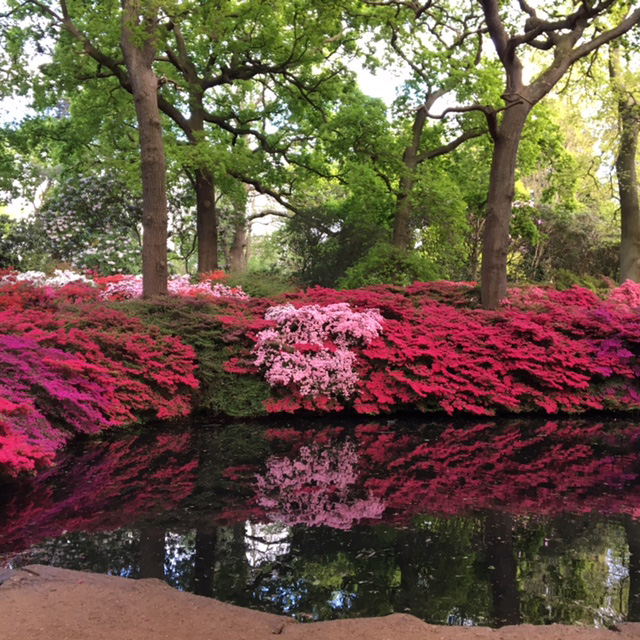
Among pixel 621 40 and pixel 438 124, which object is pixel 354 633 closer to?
pixel 621 40

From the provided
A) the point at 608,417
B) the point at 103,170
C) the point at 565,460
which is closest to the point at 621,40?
the point at 608,417

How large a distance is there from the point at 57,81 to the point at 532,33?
969 centimetres

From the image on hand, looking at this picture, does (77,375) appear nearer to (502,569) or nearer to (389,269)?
(502,569)

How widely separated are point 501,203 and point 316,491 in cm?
609

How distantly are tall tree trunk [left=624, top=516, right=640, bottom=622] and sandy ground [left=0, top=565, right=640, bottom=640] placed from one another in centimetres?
25

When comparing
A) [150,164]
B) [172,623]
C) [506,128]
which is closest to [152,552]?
[172,623]

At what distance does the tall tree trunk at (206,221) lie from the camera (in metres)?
14.4

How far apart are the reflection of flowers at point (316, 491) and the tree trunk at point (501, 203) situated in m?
4.50

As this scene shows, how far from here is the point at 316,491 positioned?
179 inches

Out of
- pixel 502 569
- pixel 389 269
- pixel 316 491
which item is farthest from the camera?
pixel 389 269

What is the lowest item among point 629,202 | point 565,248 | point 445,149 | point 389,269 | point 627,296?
point 627,296

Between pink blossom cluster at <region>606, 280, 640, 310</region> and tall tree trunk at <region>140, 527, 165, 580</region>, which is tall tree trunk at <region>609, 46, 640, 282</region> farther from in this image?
tall tree trunk at <region>140, 527, 165, 580</region>

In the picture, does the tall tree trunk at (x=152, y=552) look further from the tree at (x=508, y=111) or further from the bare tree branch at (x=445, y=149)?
the bare tree branch at (x=445, y=149)

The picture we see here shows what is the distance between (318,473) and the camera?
500cm
